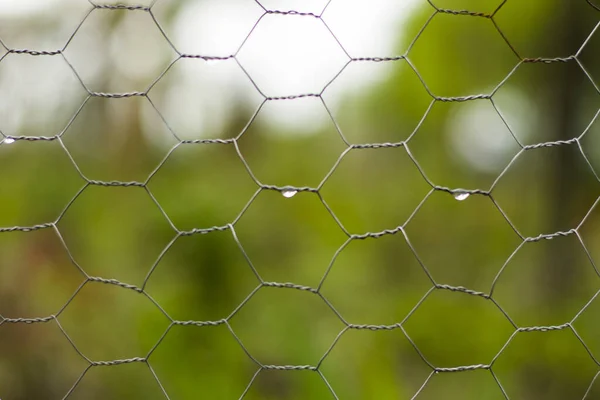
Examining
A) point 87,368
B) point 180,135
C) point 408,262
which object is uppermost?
point 180,135

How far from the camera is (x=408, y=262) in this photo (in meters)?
0.52

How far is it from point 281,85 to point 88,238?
0.31 metres

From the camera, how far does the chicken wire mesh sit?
51 cm

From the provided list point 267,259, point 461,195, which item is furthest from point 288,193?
point 461,195

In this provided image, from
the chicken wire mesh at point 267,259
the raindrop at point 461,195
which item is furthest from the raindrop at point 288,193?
the raindrop at point 461,195

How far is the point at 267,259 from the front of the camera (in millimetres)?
518

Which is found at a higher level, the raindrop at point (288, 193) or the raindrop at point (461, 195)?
the raindrop at point (461, 195)

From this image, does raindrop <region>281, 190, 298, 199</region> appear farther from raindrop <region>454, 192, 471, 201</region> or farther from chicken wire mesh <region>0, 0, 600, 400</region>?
raindrop <region>454, 192, 471, 201</region>

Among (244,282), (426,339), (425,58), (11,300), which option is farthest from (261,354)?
(425,58)

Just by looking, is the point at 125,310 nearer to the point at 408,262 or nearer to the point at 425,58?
the point at 408,262

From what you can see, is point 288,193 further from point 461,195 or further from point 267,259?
point 461,195

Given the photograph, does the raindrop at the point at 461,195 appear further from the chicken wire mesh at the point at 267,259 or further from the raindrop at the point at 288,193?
the raindrop at the point at 288,193

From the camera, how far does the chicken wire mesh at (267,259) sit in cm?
51

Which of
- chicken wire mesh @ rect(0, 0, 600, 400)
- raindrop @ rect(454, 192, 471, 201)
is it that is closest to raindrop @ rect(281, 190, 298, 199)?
chicken wire mesh @ rect(0, 0, 600, 400)
